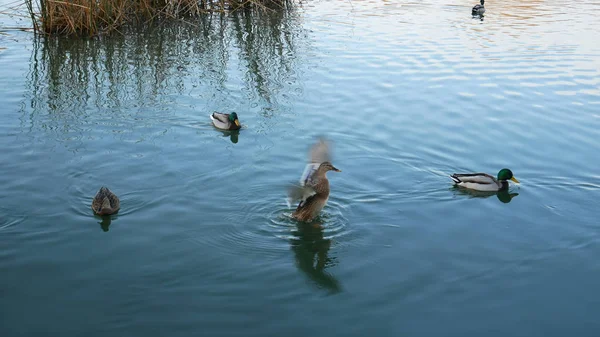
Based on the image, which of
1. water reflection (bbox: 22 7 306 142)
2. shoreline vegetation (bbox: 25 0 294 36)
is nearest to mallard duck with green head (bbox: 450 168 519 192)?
water reflection (bbox: 22 7 306 142)

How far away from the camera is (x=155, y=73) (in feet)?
45.0

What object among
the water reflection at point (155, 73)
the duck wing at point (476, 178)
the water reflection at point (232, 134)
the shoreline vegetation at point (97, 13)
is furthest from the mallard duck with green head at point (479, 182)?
the shoreline vegetation at point (97, 13)

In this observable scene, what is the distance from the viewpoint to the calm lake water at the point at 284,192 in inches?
244

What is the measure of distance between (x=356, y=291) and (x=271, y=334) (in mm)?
1026

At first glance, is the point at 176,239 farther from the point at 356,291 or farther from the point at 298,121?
the point at 298,121

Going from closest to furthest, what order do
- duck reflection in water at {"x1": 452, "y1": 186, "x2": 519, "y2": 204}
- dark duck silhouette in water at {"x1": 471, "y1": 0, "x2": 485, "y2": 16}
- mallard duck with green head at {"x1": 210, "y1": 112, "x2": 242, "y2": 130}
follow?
duck reflection in water at {"x1": 452, "y1": 186, "x2": 519, "y2": 204}, mallard duck with green head at {"x1": 210, "y1": 112, "x2": 242, "y2": 130}, dark duck silhouette in water at {"x1": 471, "y1": 0, "x2": 485, "y2": 16}

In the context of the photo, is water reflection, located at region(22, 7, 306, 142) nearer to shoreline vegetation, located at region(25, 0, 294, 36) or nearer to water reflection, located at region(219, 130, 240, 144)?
water reflection, located at region(219, 130, 240, 144)

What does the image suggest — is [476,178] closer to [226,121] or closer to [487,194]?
[487,194]

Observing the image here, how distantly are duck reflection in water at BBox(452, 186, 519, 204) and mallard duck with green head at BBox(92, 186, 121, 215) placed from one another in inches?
154

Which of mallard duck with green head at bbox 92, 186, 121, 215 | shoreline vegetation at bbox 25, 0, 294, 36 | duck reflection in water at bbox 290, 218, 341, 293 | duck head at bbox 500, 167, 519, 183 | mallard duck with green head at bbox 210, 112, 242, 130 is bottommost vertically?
duck reflection in water at bbox 290, 218, 341, 293

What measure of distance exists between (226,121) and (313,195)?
330 centimetres

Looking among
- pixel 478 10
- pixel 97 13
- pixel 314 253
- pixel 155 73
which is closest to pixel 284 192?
pixel 314 253

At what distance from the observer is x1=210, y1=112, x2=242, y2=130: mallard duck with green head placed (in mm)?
10602

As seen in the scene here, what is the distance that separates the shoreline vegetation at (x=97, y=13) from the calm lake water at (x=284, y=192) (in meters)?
0.45
